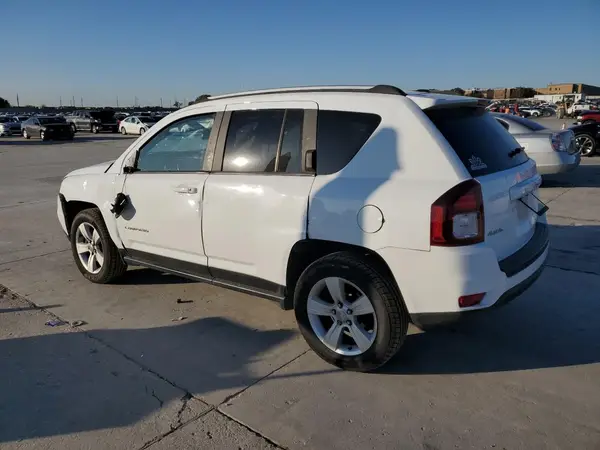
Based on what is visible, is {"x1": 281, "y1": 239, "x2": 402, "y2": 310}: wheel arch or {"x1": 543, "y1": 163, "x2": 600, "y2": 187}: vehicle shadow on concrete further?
{"x1": 543, "y1": 163, "x2": 600, "y2": 187}: vehicle shadow on concrete

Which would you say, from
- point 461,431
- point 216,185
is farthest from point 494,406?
point 216,185

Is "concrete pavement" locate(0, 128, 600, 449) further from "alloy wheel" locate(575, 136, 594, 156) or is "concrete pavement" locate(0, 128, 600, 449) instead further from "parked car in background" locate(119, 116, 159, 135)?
"parked car in background" locate(119, 116, 159, 135)

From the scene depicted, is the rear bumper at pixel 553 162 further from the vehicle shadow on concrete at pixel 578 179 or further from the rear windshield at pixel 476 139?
the rear windshield at pixel 476 139

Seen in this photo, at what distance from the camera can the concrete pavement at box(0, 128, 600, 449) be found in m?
2.70

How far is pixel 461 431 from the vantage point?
106 inches

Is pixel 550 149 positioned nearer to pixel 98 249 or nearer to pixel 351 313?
pixel 351 313

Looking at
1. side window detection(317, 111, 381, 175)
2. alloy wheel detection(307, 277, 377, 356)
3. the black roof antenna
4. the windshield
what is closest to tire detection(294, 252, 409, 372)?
alloy wheel detection(307, 277, 377, 356)

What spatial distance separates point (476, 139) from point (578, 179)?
9.66m

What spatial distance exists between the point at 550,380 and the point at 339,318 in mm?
1392

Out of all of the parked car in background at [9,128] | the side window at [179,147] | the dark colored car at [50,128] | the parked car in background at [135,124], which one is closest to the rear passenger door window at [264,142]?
the side window at [179,147]

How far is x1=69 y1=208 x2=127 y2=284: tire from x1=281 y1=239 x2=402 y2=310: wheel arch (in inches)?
83.2

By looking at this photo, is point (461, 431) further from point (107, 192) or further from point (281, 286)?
point (107, 192)

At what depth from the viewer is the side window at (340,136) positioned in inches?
125

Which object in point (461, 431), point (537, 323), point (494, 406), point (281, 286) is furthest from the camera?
point (537, 323)
